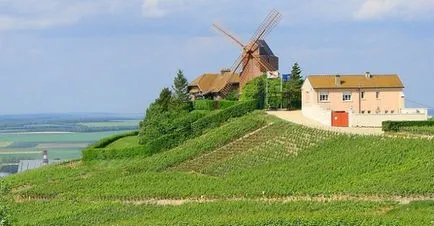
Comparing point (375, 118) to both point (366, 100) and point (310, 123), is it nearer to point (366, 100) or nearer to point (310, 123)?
point (310, 123)

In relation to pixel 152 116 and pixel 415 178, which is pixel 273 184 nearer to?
pixel 415 178

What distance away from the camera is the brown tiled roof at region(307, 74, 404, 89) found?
5712 cm

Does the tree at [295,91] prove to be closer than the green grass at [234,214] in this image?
No

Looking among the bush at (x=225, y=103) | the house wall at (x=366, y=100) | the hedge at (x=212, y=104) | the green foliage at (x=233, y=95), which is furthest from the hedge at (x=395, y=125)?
the green foliage at (x=233, y=95)

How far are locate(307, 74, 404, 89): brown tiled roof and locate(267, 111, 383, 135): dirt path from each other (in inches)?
92.6

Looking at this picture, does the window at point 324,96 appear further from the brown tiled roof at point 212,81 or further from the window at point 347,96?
the brown tiled roof at point 212,81

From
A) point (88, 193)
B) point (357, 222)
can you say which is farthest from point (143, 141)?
point (357, 222)

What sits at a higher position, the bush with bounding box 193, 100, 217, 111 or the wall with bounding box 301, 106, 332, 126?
the bush with bounding box 193, 100, 217, 111

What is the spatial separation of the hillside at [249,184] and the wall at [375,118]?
365 cm

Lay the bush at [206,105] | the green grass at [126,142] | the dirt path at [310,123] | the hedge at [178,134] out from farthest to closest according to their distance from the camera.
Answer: the bush at [206,105] → the green grass at [126,142] → the hedge at [178,134] → the dirt path at [310,123]

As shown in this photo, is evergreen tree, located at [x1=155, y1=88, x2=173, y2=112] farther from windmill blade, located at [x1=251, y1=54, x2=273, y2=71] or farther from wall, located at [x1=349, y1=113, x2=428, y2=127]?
wall, located at [x1=349, y1=113, x2=428, y2=127]

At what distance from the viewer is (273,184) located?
37.3 meters

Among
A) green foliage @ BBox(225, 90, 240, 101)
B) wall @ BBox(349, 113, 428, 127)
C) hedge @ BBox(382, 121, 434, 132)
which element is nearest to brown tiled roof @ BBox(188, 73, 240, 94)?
green foliage @ BBox(225, 90, 240, 101)

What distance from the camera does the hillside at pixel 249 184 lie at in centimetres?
3209
